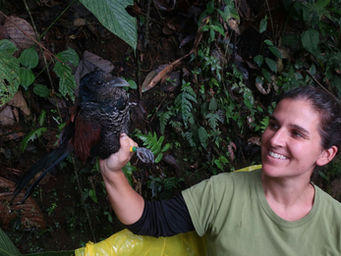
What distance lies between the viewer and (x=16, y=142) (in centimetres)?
202

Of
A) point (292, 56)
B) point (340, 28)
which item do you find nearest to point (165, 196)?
point (292, 56)

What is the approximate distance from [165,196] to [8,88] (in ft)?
4.57

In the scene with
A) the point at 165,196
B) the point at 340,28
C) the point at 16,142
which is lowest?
the point at 165,196

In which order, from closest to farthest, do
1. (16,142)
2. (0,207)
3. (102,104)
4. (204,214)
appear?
(102,104)
(204,214)
(0,207)
(16,142)

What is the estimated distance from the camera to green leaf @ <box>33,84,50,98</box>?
1920 mm

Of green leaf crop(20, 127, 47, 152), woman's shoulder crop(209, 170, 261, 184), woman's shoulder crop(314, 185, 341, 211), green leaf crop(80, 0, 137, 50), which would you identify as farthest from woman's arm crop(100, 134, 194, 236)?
green leaf crop(20, 127, 47, 152)

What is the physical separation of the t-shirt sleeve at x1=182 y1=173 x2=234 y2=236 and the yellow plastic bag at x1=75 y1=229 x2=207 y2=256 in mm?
154

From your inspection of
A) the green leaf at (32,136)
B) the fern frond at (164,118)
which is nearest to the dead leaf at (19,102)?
the green leaf at (32,136)

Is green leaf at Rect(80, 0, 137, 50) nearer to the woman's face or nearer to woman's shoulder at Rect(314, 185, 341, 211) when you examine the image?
the woman's face

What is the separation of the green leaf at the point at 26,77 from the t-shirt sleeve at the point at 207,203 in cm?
99

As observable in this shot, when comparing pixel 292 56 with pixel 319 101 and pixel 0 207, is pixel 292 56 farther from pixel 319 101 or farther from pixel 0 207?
pixel 0 207

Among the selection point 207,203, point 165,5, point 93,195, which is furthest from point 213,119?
point 207,203

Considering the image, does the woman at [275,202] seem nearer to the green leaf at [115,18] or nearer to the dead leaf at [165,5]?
the green leaf at [115,18]

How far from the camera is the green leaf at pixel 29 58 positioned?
70.2 inches
